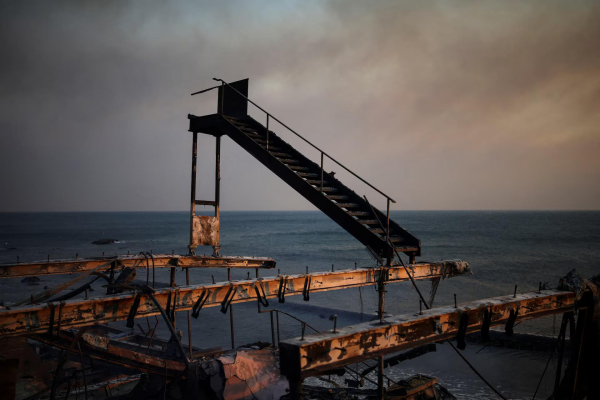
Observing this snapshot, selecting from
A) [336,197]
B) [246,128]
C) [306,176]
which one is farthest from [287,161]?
[246,128]

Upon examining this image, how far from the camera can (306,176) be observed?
10484mm

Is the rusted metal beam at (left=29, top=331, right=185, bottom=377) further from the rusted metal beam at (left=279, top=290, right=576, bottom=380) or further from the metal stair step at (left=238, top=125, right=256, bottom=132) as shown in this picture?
the metal stair step at (left=238, top=125, right=256, bottom=132)

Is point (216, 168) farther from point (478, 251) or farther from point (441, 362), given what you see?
point (478, 251)

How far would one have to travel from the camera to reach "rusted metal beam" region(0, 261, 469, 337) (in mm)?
4273

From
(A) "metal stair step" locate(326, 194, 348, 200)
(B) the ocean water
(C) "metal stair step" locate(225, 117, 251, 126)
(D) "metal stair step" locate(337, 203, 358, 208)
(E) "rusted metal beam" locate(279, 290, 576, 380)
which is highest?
(C) "metal stair step" locate(225, 117, 251, 126)

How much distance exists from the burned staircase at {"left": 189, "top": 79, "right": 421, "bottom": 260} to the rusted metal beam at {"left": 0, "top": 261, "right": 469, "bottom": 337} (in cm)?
78

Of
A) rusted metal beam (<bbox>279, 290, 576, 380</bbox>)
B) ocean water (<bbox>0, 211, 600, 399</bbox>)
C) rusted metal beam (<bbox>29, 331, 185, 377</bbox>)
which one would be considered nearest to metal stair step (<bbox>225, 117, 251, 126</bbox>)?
ocean water (<bbox>0, 211, 600, 399</bbox>)

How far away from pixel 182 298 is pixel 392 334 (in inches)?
128

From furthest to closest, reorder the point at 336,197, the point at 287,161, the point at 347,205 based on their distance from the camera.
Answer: the point at 287,161
the point at 336,197
the point at 347,205

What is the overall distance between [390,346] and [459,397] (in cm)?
1125

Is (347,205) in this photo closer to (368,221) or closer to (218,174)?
(368,221)

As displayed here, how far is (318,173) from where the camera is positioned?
1096cm

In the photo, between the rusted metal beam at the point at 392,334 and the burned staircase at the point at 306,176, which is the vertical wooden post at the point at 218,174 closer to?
the burned staircase at the point at 306,176

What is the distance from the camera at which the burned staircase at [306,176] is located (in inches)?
344
